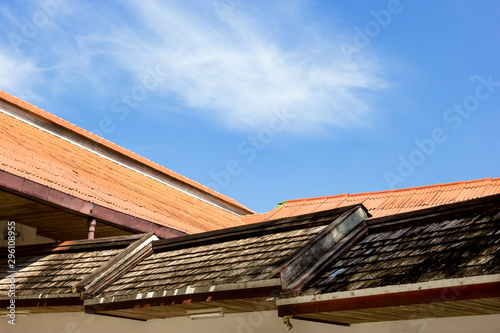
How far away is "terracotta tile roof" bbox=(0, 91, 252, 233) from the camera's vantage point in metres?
9.66

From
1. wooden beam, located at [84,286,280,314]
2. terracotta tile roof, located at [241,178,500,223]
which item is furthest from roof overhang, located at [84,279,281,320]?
terracotta tile roof, located at [241,178,500,223]

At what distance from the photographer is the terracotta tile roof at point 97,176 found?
380 inches

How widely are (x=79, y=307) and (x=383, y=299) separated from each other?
4.47m

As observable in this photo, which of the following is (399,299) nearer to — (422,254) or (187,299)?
(422,254)

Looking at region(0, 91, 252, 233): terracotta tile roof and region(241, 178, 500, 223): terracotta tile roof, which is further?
region(241, 178, 500, 223): terracotta tile roof

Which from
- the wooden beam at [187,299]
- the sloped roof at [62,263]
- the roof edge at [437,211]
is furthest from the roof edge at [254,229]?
the wooden beam at [187,299]

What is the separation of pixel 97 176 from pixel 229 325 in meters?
6.51

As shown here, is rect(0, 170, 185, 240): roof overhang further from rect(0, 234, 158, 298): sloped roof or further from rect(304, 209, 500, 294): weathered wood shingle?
rect(304, 209, 500, 294): weathered wood shingle

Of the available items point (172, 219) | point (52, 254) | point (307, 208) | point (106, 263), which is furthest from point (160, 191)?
point (106, 263)

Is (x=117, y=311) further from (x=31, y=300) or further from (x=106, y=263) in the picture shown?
(x=31, y=300)

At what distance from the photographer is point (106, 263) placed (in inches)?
307

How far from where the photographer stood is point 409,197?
13.0 meters

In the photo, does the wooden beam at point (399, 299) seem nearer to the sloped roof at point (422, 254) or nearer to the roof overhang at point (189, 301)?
the sloped roof at point (422, 254)

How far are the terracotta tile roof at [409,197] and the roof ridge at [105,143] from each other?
2948mm
